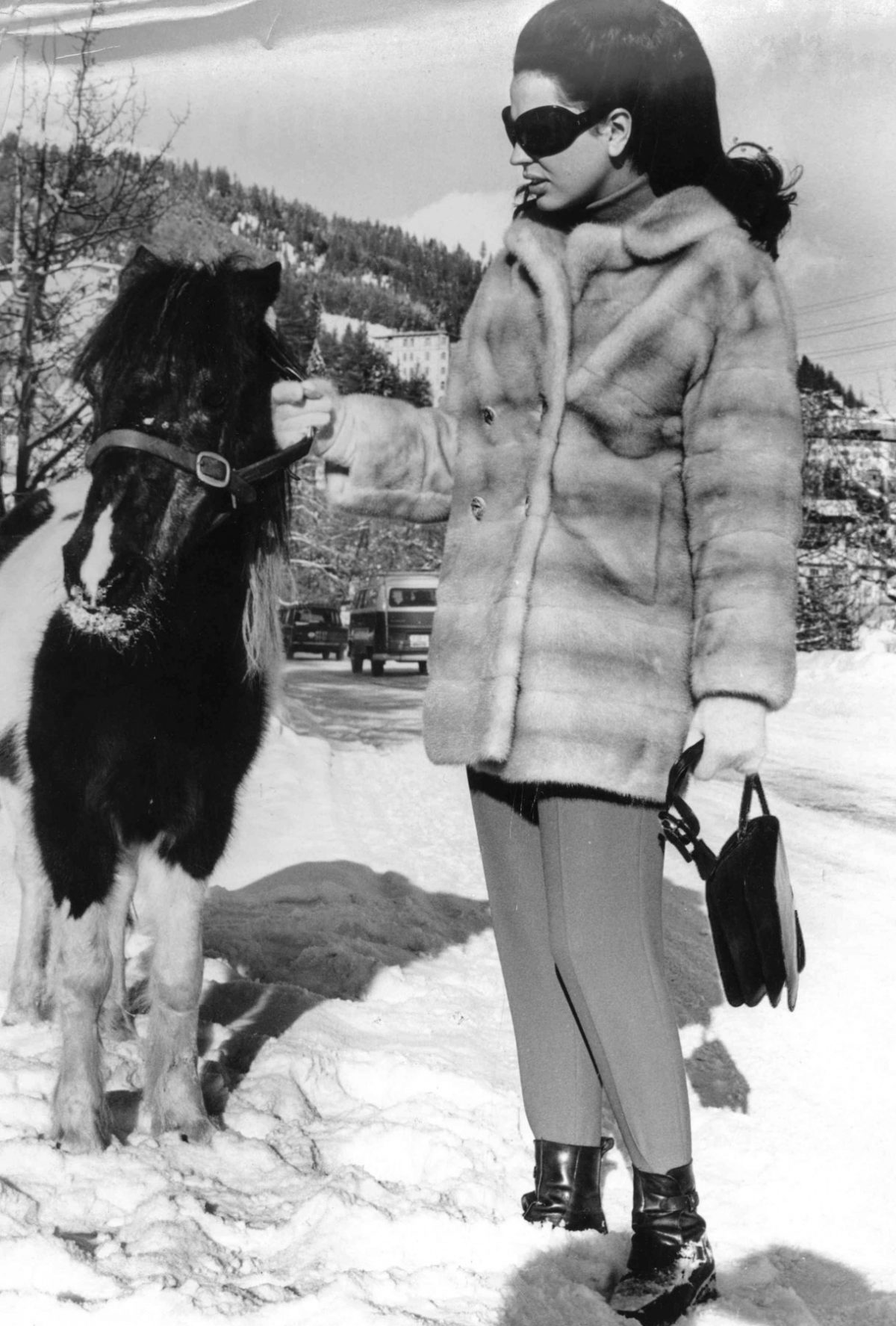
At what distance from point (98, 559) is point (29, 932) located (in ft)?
5.37

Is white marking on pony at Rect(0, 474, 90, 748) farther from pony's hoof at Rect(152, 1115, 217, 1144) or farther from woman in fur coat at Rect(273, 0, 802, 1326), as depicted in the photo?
woman in fur coat at Rect(273, 0, 802, 1326)

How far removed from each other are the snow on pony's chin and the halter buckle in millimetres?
285

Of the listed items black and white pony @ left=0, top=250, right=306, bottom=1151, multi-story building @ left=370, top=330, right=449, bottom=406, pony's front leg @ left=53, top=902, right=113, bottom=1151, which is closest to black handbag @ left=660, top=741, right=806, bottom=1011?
black and white pony @ left=0, top=250, right=306, bottom=1151

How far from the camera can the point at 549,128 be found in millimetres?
1746

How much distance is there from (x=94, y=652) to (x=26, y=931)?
4.30 feet

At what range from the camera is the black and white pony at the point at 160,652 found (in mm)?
2311

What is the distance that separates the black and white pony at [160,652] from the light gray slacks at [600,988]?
36.6 inches

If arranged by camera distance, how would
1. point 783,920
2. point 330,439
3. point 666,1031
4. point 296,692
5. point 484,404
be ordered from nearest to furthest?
1. point 783,920
2. point 666,1031
3. point 484,404
4. point 330,439
5. point 296,692

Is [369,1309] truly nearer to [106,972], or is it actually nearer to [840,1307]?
[840,1307]

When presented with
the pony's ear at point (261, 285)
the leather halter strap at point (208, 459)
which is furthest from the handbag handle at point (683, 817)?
the pony's ear at point (261, 285)

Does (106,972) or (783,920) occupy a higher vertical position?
(783,920)

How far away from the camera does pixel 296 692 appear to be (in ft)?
49.4

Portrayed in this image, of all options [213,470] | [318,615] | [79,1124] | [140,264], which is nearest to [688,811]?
[213,470]

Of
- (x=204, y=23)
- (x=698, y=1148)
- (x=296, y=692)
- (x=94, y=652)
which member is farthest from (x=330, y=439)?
(x=296, y=692)
